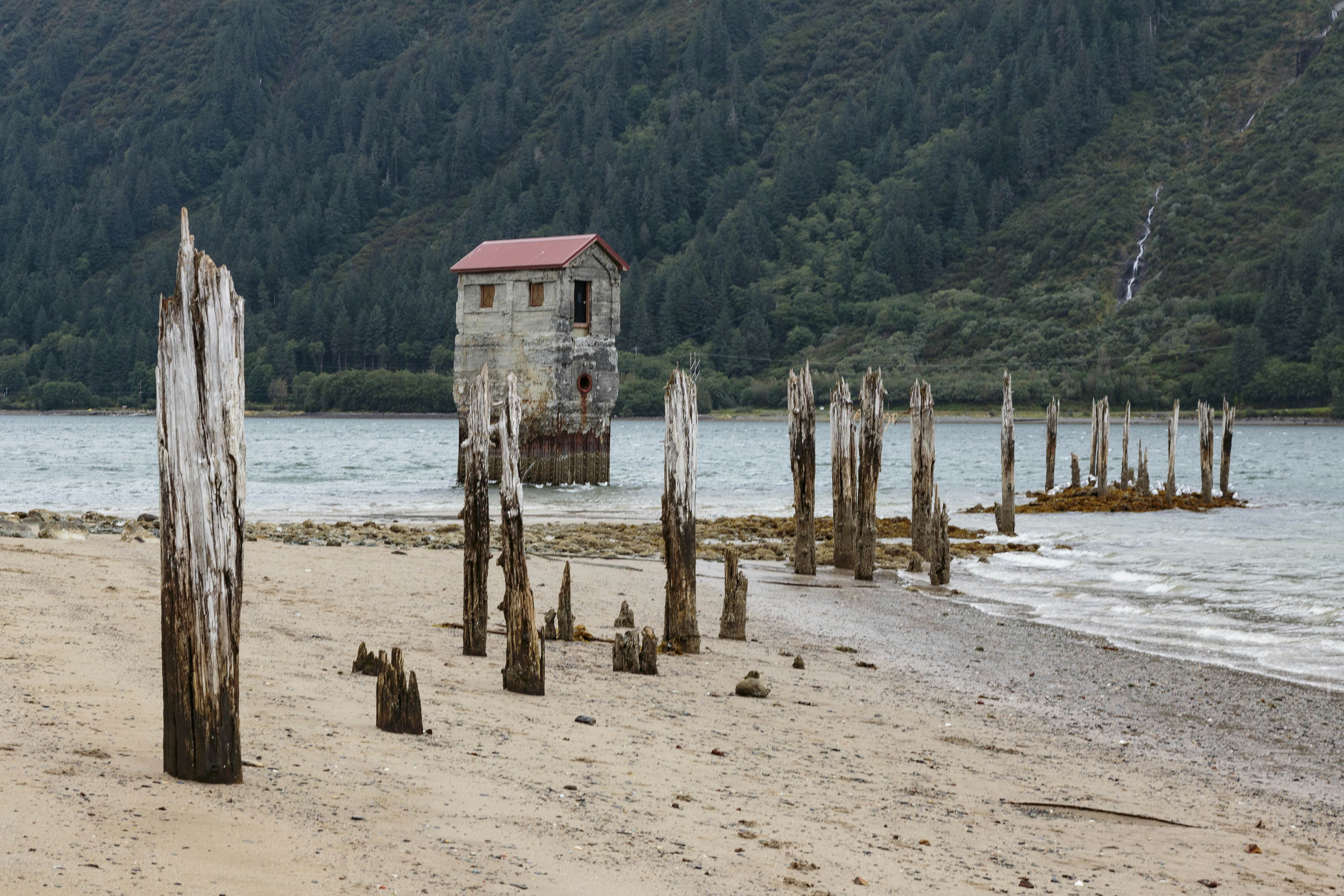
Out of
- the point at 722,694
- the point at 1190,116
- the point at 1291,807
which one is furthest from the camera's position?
the point at 1190,116

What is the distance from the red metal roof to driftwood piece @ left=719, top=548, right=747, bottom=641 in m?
28.2

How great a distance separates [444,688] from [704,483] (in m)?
40.8

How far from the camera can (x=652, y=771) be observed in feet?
24.1

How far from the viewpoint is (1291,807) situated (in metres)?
7.85

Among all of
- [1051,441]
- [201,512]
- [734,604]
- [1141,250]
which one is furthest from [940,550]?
[1141,250]

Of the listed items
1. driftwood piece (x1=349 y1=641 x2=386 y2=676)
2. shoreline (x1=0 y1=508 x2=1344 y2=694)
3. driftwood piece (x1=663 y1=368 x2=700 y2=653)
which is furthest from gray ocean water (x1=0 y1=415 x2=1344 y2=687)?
driftwood piece (x1=349 y1=641 x2=386 y2=676)

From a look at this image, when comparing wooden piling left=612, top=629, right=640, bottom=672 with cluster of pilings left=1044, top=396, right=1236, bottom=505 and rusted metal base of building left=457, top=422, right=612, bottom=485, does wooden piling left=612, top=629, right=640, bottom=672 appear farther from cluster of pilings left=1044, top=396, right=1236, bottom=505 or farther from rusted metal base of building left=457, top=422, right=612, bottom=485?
cluster of pilings left=1044, top=396, right=1236, bottom=505

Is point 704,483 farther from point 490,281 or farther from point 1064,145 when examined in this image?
point 1064,145

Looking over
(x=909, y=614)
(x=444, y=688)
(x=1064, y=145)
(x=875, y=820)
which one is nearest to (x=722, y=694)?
(x=444, y=688)

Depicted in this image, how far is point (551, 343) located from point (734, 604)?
90.7 feet

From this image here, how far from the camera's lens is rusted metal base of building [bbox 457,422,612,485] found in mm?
40969

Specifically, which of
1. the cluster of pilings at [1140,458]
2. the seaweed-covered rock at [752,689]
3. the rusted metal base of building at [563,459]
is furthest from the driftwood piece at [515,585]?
the cluster of pilings at [1140,458]

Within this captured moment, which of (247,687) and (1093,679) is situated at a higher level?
(247,687)

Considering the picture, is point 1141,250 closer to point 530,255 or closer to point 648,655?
point 530,255
